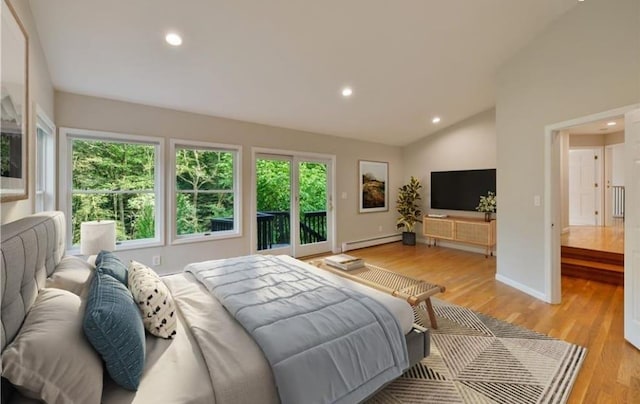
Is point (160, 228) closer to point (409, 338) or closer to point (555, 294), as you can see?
point (409, 338)

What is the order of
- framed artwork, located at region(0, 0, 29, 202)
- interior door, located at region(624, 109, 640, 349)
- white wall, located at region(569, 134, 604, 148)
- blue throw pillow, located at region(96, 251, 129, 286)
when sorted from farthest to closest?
white wall, located at region(569, 134, 604, 148)
interior door, located at region(624, 109, 640, 349)
blue throw pillow, located at region(96, 251, 129, 286)
framed artwork, located at region(0, 0, 29, 202)

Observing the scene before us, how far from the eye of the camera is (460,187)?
5.84 metres

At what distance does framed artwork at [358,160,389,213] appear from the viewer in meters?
6.18

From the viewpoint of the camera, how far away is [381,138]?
623 centimetres

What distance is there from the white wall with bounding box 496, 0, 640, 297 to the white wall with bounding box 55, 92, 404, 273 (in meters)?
2.71

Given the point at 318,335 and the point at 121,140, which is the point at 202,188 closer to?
the point at 121,140

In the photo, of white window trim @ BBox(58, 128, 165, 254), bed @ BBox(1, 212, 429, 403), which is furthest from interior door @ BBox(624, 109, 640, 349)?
white window trim @ BBox(58, 128, 165, 254)

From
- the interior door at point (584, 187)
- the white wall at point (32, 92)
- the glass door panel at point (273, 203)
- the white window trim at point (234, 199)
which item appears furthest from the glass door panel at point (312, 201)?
the interior door at point (584, 187)

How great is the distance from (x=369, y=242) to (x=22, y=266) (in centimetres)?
564

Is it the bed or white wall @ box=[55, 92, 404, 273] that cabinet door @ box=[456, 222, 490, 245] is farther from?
the bed

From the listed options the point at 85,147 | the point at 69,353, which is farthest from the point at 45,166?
the point at 69,353

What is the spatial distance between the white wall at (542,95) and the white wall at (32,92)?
15.5 feet

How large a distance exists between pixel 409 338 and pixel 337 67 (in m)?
3.01

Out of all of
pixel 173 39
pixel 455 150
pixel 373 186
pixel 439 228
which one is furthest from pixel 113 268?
pixel 455 150
